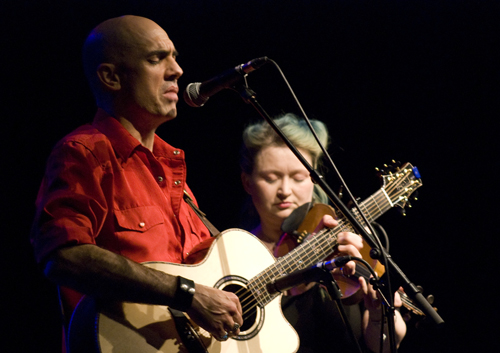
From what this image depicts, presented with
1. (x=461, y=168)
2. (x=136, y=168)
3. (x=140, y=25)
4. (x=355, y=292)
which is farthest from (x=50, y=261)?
(x=461, y=168)

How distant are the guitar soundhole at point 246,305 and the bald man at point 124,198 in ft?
0.72

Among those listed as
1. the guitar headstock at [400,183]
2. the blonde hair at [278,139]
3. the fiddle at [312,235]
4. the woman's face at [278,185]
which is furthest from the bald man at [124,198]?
the guitar headstock at [400,183]

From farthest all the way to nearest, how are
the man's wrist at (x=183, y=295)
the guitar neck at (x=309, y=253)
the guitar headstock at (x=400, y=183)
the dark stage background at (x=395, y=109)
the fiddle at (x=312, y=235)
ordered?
the dark stage background at (x=395, y=109)
the guitar headstock at (x=400, y=183)
the fiddle at (x=312, y=235)
the guitar neck at (x=309, y=253)
the man's wrist at (x=183, y=295)

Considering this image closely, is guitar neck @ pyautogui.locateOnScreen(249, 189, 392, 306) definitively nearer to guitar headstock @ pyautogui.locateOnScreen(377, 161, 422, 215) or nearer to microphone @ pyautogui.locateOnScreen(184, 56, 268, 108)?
guitar headstock @ pyautogui.locateOnScreen(377, 161, 422, 215)

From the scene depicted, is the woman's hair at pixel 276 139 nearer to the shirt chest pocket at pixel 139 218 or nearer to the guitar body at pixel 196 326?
the guitar body at pixel 196 326

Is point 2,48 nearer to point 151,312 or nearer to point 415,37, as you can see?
point 151,312

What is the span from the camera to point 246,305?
2133 millimetres

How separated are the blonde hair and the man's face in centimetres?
137

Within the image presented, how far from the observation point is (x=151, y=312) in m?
1.76

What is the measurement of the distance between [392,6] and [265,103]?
1591 mm

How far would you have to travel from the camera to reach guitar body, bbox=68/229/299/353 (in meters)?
1.64

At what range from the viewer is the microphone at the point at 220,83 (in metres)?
1.79

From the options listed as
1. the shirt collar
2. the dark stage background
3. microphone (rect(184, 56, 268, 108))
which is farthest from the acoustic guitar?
the dark stage background

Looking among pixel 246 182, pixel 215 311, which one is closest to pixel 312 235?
pixel 246 182
